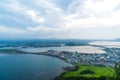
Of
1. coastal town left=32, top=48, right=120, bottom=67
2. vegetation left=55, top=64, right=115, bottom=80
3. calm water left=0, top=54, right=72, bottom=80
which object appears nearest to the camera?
vegetation left=55, top=64, right=115, bottom=80

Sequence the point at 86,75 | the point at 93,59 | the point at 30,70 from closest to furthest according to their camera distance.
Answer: the point at 86,75, the point at 30,70, the point at 93,59

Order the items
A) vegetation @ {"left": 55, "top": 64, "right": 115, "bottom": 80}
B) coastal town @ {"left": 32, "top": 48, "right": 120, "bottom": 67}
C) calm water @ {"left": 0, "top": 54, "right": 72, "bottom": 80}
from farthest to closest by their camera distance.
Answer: coastal town @ {"left": 32, "top": 48, "right": 120, "bottom": 67} → calm water @ {"left": 0, "top": 54, "right": 72, "bottom": 80} → vegetation @ {"left": 55, "top": 64, "right": 115, "bottom": 80}

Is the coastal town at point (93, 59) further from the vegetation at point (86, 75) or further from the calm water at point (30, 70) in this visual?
the vegetation at point (86, 75)

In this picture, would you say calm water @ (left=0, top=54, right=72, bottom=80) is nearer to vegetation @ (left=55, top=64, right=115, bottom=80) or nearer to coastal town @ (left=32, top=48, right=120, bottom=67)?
vegetation @ (left=55, top=64, right=115, bottom=80)

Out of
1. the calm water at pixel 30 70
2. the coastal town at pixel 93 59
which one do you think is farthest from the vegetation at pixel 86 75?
the coastal town at pixel 93 59

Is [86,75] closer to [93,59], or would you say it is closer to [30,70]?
[30,70]

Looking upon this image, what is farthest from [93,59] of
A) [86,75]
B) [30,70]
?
[86,75]

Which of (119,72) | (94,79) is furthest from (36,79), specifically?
(119,72)

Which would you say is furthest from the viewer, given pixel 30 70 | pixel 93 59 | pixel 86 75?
pixel 93 59

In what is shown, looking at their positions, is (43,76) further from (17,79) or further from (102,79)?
(102,79)

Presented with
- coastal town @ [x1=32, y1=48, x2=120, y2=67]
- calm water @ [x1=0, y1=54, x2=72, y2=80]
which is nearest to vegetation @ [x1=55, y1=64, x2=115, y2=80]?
calm water @ [x1=0, y1=54, x2=72, y2=80]

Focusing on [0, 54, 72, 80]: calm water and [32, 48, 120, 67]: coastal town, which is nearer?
[0, 54, 72, 80]: calm water
